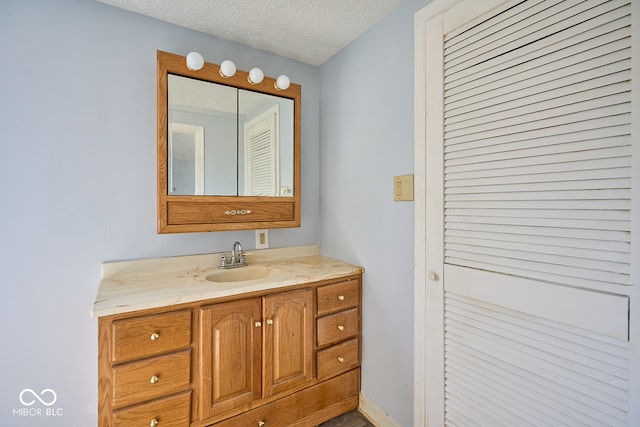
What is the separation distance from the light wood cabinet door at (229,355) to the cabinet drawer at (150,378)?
3.1 inches

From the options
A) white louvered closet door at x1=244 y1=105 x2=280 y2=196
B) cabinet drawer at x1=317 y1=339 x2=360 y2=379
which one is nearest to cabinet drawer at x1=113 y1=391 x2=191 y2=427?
cabinet drawer at x1=317 y1=339 x2=360 y2=379

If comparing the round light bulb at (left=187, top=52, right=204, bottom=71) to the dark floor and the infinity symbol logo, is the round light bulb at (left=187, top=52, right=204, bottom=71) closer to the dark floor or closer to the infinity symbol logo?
the infinity symbol logo

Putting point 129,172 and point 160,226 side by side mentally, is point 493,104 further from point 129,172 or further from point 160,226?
point 129,172

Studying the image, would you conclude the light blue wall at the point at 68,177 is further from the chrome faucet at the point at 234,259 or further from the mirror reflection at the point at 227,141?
the chrome faucet at the point at 234,259

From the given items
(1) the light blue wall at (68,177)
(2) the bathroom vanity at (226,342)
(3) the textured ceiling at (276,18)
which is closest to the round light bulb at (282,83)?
(3) the textured ceiling at (276,18)

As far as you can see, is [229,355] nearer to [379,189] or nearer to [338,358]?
[338,358]

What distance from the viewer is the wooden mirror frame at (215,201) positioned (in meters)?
1.45

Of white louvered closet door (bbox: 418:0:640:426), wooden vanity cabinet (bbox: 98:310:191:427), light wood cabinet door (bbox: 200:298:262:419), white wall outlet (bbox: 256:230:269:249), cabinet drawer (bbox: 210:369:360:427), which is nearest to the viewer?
white louvered closet door (bbox: 418:0:640:426)

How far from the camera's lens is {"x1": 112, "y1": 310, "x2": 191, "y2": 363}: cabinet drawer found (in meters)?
1.08

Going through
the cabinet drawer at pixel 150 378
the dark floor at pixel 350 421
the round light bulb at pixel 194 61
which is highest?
the round light bulb at pixel 194 61

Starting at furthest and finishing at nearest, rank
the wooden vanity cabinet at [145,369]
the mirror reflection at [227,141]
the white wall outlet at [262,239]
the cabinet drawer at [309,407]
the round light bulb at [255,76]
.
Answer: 1. the white wall outlet at [262,239]
2. the round light bulb at [255,76]
3. the mirror reflection at [227,141]
4. the cabinet drawer at [309,407]
5. the wooden vanity cabinet at [145,369]

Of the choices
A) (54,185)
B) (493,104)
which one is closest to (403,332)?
(493,104)

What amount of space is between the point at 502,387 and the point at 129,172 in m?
1.97

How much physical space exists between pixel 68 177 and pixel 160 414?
1.19m
